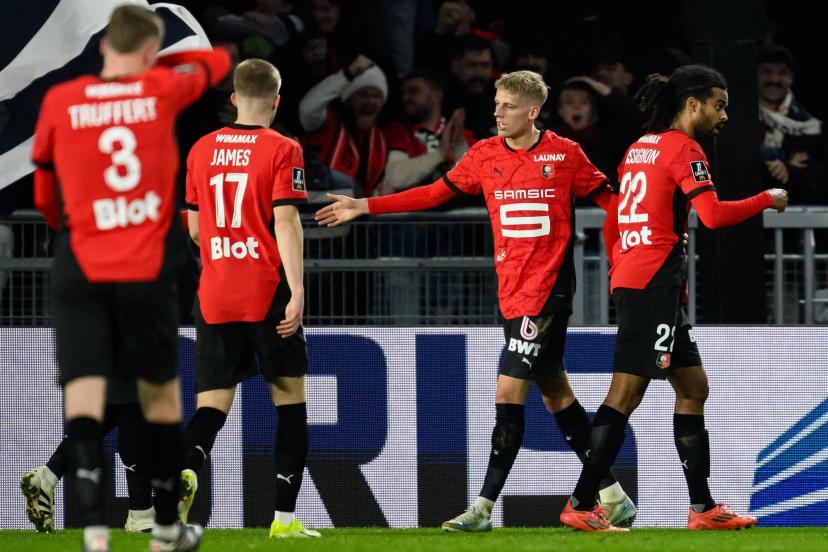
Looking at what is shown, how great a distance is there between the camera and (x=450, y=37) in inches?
454

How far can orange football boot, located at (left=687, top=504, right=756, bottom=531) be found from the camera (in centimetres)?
730

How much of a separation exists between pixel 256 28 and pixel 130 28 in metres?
6.34

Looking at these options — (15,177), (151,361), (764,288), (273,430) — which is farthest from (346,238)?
(151,361)

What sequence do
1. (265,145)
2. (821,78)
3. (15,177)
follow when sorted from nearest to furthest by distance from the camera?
1. (265,145)
2. (15,177)
3. (821,78)

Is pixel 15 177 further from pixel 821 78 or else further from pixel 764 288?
pixel 821 78

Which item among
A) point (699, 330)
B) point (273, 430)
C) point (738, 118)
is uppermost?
point (738, 118)

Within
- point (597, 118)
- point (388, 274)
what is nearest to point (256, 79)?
point (388, 274)

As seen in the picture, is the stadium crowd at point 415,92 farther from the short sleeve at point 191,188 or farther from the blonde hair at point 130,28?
the blonde hair at point 130,28

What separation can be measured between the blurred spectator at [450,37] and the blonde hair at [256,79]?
4.88 meters

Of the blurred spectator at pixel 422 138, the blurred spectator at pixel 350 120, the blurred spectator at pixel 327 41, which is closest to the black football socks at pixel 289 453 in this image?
the blurred spectator at pixel 422 138

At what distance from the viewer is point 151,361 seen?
16.9 feet

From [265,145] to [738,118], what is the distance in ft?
11.6

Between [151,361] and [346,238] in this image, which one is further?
[346,238]

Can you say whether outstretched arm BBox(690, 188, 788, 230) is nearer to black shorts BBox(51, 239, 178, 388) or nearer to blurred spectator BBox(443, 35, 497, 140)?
black shorts BBox(51, 239, 178, 388)
